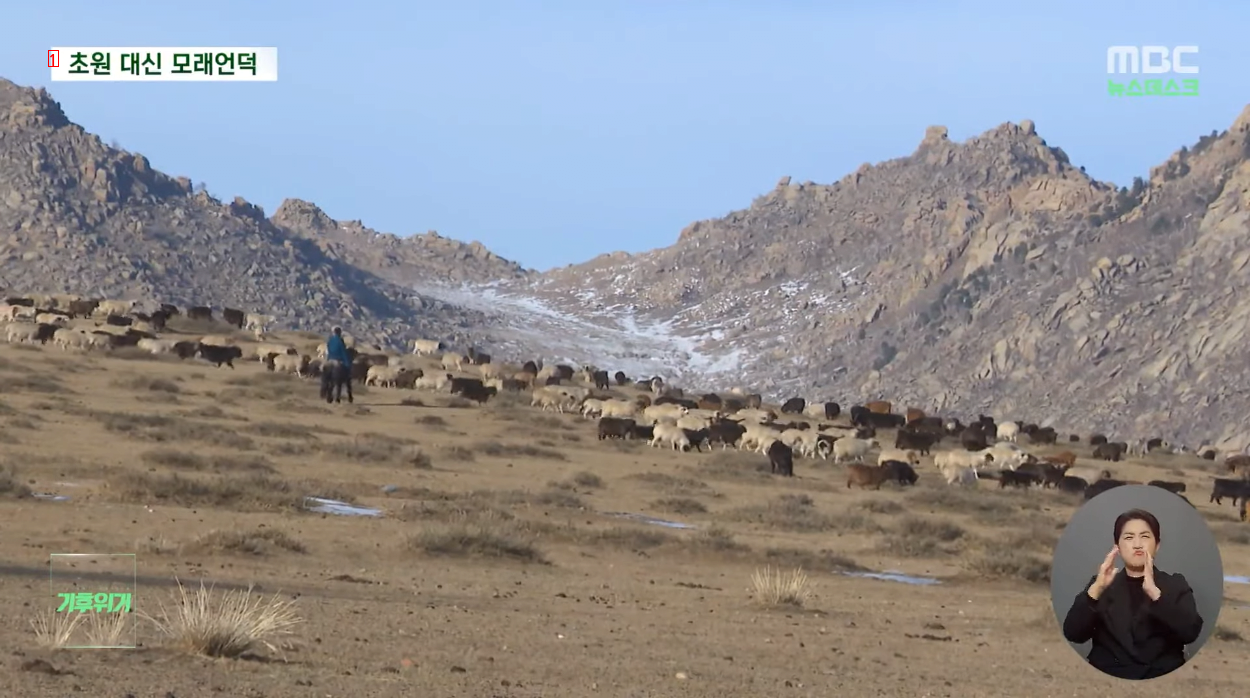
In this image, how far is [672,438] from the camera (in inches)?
1474

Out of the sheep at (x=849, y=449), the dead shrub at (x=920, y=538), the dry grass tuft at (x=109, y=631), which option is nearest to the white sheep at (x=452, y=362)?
the sheep at (x=849, y=449)

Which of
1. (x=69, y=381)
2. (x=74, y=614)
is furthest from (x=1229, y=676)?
(x=69, y=381)

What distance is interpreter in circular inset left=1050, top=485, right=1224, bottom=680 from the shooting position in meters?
6.38

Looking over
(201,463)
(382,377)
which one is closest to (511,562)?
(201,463)

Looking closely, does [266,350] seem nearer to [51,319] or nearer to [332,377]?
[51,319]

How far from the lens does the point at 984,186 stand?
5330 inches

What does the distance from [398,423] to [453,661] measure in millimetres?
25661

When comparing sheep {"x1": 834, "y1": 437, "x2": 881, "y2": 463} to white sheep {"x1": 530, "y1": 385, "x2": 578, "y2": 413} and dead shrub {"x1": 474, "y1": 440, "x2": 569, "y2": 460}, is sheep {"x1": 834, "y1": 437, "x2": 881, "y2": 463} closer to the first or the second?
dead shrub {"x1": 474, "y1": 440, "x2": 569, "y2": 460}

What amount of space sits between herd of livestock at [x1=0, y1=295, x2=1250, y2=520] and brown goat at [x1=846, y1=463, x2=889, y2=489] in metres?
0.02

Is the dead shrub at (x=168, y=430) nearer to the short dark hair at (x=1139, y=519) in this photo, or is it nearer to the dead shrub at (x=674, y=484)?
the dead shrub at (x=674, y=484)

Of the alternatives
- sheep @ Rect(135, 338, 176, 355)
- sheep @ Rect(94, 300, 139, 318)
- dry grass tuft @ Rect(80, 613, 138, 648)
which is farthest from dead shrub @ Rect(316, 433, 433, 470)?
sheep @ Rect(94, 300, 139, 318)

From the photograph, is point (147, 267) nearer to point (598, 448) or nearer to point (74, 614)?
point (598, 448)

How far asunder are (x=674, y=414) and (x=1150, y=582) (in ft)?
120

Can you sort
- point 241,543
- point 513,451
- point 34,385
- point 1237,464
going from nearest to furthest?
1. point 241,543
2. point 513,451
3. point 34,385
4. point 1237,464
